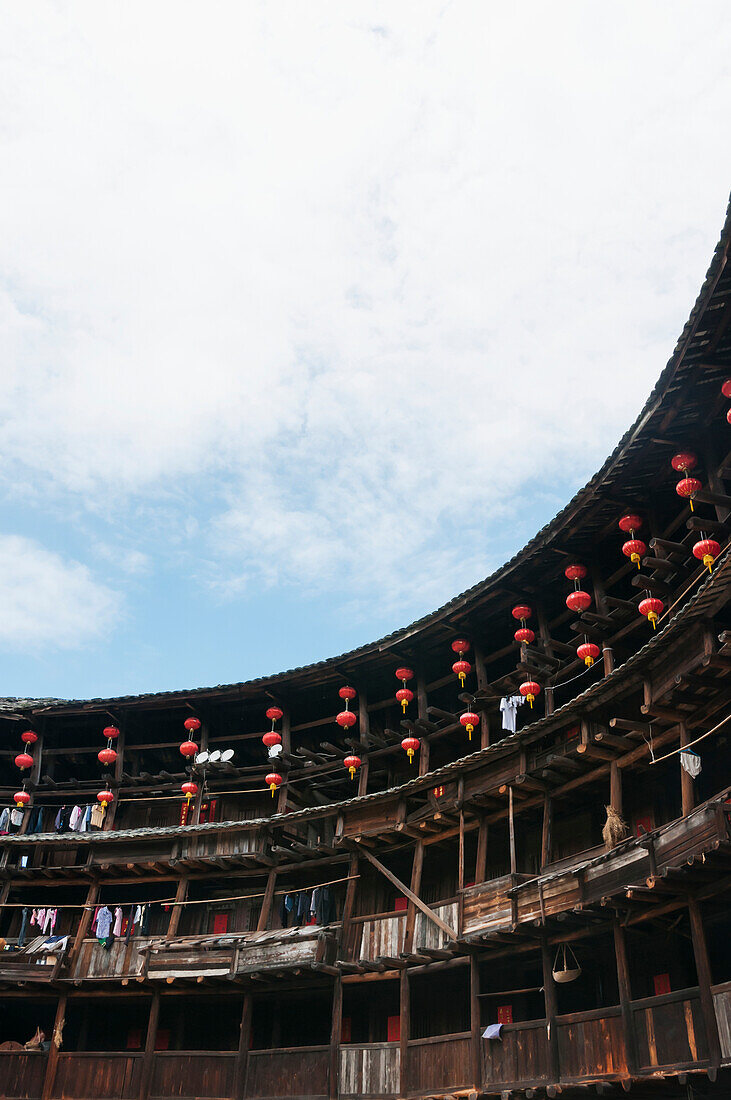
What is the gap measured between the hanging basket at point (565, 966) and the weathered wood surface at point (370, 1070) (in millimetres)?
3966

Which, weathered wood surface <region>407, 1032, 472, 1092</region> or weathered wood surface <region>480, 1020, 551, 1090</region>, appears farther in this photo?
weathered wood surface <region>407, 1032, 472, 1092</region>

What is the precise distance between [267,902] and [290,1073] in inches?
182

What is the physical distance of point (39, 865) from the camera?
28.1 meters

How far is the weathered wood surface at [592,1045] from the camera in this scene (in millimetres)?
15195

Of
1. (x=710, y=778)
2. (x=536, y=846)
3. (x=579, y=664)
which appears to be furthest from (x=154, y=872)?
(x=710, y=778)

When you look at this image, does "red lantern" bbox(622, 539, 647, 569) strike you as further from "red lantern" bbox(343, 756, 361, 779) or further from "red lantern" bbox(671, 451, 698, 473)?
"red lantern" bbox(343, 756, 361, 779)

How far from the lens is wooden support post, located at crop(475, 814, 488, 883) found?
65.7ft

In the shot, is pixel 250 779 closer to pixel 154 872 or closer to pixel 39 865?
pixel 154 872

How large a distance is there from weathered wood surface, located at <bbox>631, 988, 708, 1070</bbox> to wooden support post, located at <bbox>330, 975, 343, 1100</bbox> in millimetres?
7978

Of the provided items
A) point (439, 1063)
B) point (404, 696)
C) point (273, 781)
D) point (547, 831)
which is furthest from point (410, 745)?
point (439, 1063)

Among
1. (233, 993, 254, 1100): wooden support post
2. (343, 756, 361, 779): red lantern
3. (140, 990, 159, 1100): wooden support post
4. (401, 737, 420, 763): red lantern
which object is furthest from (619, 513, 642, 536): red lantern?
(140, 990, 159, 1100): wooden support post

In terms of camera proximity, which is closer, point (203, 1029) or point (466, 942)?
point (466, 942)

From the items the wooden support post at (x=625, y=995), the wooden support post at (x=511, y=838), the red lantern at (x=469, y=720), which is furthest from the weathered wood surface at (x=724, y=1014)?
the red lantern at (x=469, y=720)

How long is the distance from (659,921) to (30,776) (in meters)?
21.3
